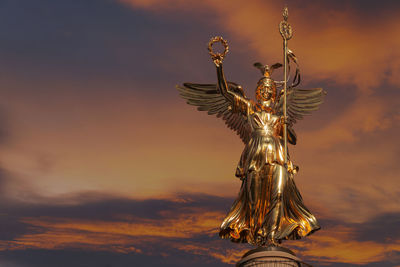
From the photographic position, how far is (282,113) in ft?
90.2

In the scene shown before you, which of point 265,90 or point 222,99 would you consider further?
point 222,99

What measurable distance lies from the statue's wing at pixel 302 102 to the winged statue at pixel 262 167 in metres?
0.74

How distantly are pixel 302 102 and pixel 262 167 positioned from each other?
3640 mm

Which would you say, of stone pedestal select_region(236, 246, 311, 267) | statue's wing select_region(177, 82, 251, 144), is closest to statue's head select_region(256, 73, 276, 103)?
statue's wing select_region(177, 82, 251, 144)

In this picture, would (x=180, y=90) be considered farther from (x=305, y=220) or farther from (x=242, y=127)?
(x=305, y=220)

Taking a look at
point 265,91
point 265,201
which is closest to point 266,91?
point 265,91

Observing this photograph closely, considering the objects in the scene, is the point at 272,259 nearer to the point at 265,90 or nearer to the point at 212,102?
the point at 265,90

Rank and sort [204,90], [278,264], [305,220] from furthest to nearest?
1. [204,90]
2. [305,220]
3. [278,264]

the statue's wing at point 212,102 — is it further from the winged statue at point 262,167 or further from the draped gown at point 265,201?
the draped gown at point 265,201

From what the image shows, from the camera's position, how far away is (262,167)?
26.3 metres

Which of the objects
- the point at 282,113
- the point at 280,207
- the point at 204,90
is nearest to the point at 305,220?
the point at 280,207

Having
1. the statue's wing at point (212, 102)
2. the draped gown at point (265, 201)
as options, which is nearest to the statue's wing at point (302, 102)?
the statue's wing at point (212, 102)

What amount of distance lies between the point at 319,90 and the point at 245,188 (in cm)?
489

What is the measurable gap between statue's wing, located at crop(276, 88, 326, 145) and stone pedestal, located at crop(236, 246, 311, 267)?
5137 millimetres
